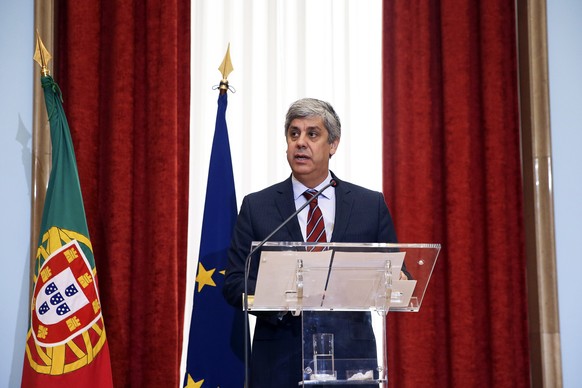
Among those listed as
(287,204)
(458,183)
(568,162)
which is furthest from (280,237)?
(568,162)

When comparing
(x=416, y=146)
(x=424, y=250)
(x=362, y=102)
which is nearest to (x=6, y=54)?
(x=362, y=102)

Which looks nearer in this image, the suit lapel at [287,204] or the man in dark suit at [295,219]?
the man in dark suit at [295,219]

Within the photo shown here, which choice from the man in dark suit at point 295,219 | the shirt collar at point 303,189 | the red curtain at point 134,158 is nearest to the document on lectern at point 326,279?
the man in dark suit at point 295,219

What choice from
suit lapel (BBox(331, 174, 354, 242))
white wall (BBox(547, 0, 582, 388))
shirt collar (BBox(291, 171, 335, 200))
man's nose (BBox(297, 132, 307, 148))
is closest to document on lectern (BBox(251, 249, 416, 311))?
suit lapel (BBox(331, 174, 354, 242))

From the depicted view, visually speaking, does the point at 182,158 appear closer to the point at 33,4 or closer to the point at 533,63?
the point at 33,4

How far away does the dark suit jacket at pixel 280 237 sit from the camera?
2598 millimetres

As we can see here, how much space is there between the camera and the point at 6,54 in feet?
12.9

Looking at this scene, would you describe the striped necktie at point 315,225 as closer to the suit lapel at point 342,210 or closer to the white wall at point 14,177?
the suit lapel at point 342,210

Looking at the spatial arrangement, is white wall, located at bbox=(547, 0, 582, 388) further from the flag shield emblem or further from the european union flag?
the flag shield emblem

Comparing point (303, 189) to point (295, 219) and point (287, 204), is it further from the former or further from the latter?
point (295, 219)

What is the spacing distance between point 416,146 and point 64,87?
2018mm

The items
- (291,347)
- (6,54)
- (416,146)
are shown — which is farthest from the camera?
(416,146)

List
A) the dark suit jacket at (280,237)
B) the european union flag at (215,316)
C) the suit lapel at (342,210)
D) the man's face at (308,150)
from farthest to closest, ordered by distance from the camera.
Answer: the european union flag at (215,316)
the man's face at (308,150)
the suit lapel at (342,210)
the dark suit jacket at (280,237)

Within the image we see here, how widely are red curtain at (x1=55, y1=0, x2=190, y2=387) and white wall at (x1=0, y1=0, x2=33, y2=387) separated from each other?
0.75 feet
